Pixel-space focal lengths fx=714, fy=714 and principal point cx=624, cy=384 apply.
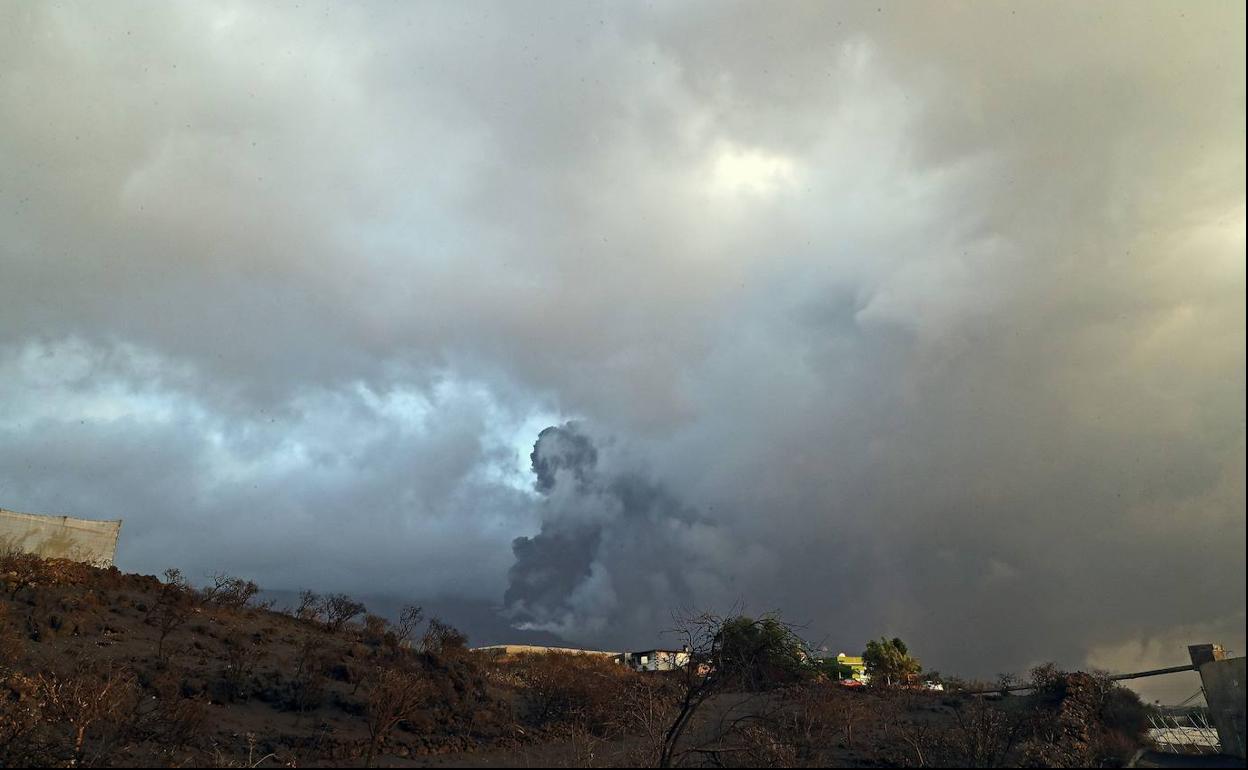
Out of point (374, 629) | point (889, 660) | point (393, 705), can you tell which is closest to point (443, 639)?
point (374, 629)

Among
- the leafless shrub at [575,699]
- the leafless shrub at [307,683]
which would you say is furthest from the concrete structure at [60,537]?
the leafless shrub at [575,699]

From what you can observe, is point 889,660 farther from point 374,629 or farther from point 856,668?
point 374,629

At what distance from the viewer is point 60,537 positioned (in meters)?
51.1

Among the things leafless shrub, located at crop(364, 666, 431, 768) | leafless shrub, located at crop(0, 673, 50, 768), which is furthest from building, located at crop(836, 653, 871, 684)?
leafless shrub, located at crop(0, 673, 50, 768)

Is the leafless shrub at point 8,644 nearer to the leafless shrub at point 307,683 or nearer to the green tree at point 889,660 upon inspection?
the leafless shrub at point 307,683

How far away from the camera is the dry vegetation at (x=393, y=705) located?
18.9 meters

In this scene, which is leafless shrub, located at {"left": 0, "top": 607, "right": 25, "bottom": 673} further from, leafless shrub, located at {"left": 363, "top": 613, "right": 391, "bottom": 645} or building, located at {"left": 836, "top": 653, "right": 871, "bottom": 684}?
building, located at {"left": 836, "top": 653, "right": 871, "bottom": 684}

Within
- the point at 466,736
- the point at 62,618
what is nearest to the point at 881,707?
the point at 466,736

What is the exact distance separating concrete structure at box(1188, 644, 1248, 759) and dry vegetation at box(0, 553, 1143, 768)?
2.49 m

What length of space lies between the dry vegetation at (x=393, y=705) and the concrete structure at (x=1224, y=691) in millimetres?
2494

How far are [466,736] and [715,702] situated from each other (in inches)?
513

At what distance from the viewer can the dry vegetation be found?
742 inches

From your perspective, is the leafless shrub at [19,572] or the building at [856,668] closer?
the leafless shrub at [19,572]

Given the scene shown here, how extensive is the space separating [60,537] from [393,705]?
43.2 metres
